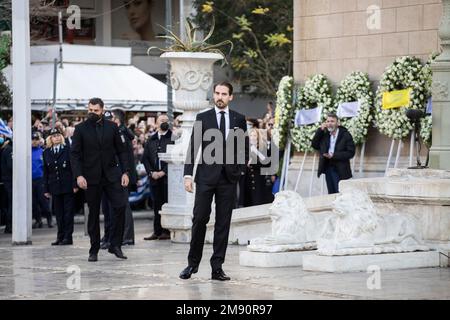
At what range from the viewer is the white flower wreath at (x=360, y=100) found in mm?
20969

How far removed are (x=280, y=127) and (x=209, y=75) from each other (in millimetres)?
3805

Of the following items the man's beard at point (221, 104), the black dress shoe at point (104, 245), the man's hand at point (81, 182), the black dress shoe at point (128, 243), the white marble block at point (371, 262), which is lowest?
the black dress shoe at point (128, 243)

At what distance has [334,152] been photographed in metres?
20.3

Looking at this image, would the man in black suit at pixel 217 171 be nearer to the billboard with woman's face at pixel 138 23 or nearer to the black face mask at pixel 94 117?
the black face mask at pixel 94 117

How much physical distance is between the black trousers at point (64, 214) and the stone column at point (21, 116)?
1.87 ft

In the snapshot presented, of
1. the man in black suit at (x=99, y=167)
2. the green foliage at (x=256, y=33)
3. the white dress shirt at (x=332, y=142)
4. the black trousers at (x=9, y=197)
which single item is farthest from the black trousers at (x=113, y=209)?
the green foliage at (x=256, y=33)

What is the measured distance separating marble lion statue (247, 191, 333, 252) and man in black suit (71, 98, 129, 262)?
2421mm

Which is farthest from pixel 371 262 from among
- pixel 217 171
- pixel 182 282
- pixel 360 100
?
Result: pixel 360 100

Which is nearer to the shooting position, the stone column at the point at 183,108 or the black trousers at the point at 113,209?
the black trousers at the point at 113,209

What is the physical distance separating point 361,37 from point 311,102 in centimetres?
161

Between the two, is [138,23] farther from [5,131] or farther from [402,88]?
[402,88]

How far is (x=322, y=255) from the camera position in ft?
43.8

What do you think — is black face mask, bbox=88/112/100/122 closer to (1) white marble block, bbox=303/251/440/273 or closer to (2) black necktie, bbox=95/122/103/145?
(2) black necktie, bbox=95/122/103/145
